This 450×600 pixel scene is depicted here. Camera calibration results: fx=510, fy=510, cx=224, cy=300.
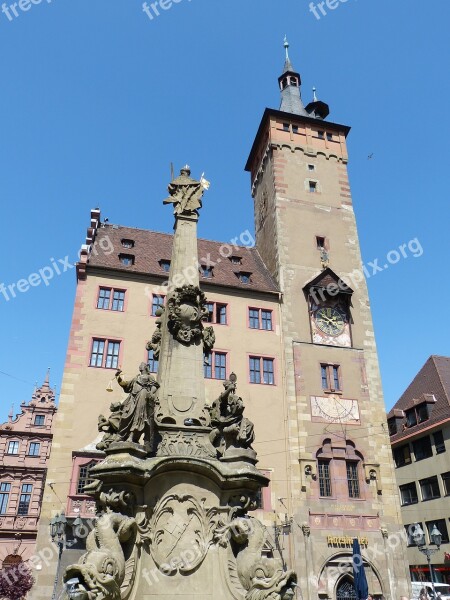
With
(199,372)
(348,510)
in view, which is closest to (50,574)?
(348,510)

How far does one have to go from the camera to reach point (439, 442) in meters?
32.4

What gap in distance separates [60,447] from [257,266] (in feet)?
52.1

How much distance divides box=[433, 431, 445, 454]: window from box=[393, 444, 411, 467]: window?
3.28 meters

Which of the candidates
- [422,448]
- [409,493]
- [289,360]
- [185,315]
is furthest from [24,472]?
[185,315]

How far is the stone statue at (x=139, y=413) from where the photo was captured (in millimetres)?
8641

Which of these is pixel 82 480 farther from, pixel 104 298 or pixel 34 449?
pixel 34 449

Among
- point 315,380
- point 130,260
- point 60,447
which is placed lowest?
point 60,447

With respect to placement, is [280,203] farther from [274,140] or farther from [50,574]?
[50,574]

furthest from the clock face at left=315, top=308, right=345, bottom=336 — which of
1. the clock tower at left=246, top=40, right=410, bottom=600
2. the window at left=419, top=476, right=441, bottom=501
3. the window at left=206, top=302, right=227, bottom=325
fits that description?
the window at left=419, top=476, right=441, bottom=501

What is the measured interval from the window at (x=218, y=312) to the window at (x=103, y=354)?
5.24m

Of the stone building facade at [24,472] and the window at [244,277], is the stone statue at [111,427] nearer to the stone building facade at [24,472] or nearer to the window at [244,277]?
the window at [244,277]

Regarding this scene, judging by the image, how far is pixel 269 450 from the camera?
2425cm

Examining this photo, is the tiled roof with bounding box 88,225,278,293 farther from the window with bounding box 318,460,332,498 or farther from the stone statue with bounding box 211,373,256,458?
the stone statue with bounding box 211,373,256,458

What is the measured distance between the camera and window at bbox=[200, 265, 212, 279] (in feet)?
95.4
